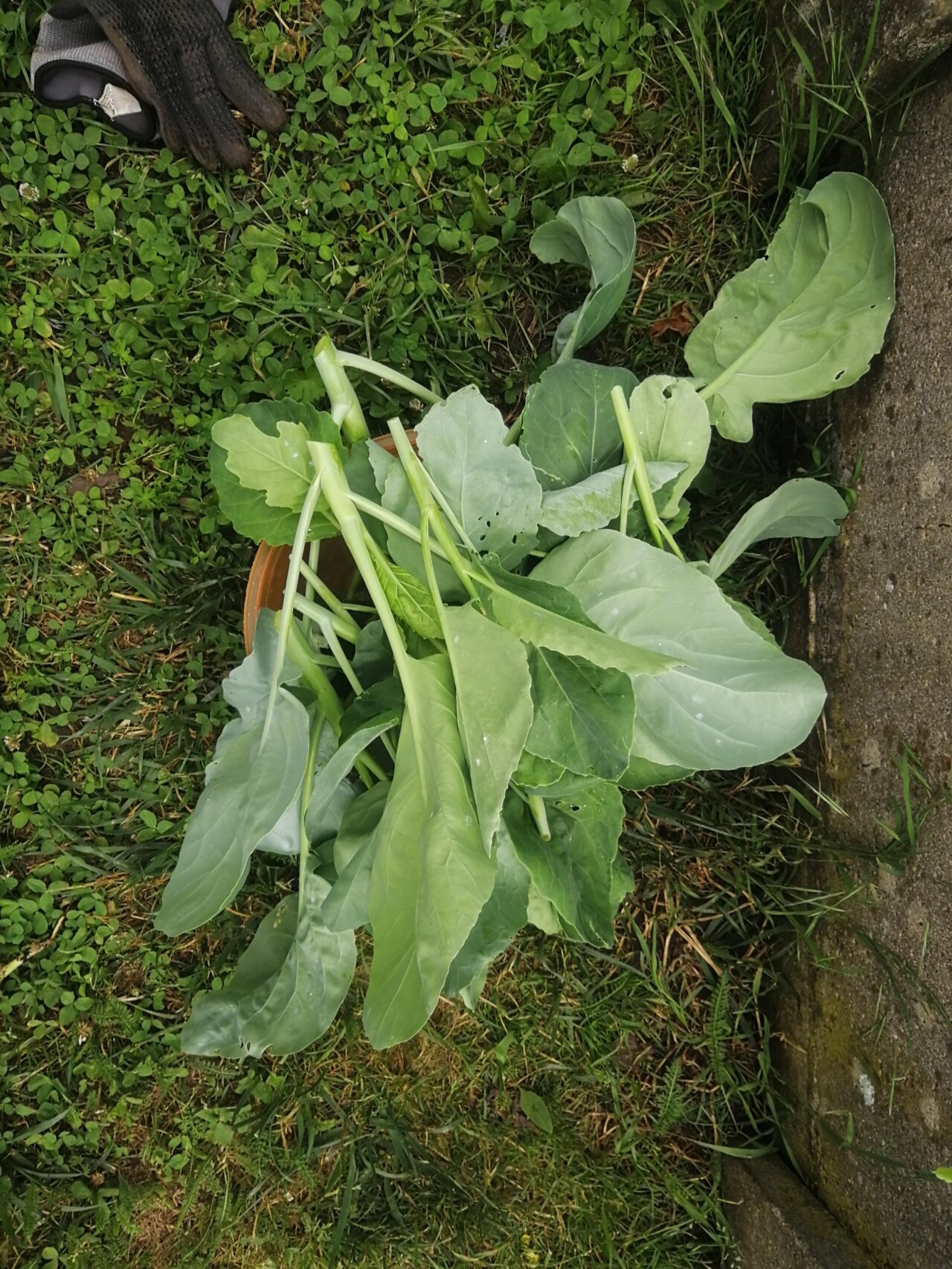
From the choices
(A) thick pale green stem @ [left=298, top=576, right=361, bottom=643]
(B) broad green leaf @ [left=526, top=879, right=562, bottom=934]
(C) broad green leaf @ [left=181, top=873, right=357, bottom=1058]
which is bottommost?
(B) broad green leaf @ [left=526, top=879, right=562, bottom=934]

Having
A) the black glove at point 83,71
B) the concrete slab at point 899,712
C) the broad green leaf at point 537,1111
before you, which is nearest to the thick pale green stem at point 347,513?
the concrete slab at point 899,712

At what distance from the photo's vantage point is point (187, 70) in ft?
4.91

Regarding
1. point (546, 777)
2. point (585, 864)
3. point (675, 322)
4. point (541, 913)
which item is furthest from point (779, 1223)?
point (675, 322)

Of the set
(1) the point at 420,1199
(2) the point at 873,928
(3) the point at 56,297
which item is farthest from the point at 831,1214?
(3) the point at 56,297

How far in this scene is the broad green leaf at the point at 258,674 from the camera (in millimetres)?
1086

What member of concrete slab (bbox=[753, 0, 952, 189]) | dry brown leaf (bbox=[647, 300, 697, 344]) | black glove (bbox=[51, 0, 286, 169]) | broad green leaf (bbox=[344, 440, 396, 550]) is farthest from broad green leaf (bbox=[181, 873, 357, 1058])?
concrete slab (bbox=[753, 0, 952, 189])

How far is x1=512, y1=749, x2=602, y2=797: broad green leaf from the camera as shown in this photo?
992mm

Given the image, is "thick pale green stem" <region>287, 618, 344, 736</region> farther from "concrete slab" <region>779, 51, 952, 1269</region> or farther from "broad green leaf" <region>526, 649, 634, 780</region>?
"concrete slab" <region>779, 51, 952, 1269</region>

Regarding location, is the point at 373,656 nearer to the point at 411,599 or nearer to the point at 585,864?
the point at 411,599

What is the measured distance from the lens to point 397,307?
1.55m

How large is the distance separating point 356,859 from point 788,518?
759 mm

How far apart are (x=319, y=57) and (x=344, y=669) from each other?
3.50 ft

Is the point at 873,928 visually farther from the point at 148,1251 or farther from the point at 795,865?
the point at 148,1251

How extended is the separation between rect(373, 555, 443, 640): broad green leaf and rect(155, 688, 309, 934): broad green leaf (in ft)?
0.51
